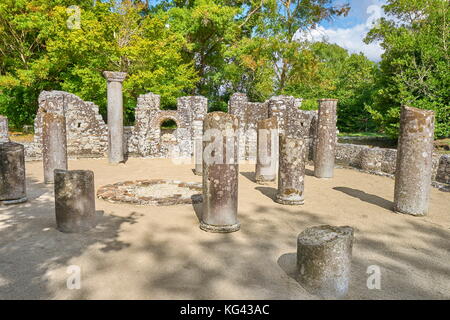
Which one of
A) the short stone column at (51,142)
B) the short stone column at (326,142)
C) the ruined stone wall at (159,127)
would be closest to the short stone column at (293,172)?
the short stone column at (326,142)

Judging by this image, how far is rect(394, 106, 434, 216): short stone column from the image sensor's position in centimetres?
659

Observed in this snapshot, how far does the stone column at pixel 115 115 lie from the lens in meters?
13.3

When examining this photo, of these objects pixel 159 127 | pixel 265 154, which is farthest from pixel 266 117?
pixel 265 154

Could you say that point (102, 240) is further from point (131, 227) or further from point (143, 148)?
point (143, 148)

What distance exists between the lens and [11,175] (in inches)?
281

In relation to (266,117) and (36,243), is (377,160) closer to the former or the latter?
(266,117)

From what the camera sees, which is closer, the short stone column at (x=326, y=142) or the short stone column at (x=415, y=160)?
the short stone column at (x=415, y=160)

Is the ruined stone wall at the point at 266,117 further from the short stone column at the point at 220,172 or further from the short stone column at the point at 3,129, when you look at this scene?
the short stone column at the point at 3,129

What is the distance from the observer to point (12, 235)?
529 centimetres

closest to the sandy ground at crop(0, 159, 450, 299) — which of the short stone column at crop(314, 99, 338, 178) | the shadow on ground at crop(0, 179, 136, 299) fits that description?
the shadow on ground at crop(0, 179, 136, 299)

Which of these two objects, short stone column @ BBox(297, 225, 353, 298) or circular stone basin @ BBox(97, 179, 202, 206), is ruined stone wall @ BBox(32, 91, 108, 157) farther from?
short stone column @ BBox(297, 225, 353, 298)

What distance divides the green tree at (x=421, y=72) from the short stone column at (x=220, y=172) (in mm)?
12812

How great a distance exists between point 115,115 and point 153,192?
6.27 metres

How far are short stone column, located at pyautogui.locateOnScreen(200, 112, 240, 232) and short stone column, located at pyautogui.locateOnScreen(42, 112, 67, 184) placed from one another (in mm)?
5773
